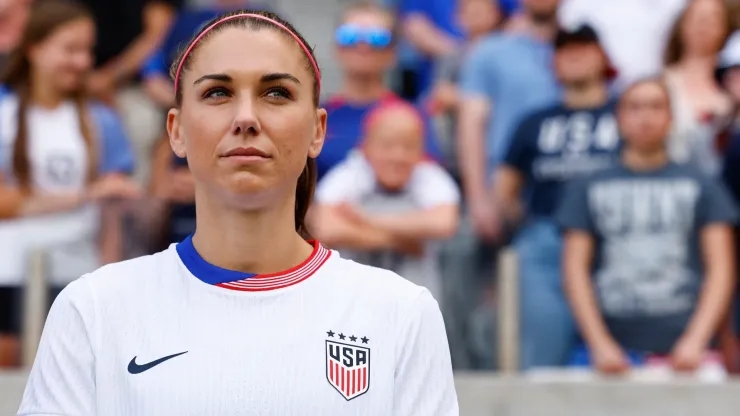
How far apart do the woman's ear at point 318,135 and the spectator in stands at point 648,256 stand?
→ 436cm

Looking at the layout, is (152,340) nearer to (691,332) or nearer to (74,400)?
(74,400)

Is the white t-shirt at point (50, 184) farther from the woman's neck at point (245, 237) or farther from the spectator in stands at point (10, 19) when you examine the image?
the woman's neck at point (245, 237)

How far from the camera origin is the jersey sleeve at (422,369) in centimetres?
244

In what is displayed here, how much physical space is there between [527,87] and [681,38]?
0.95 m

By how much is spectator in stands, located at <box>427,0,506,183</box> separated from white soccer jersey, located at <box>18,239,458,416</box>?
529 centimetres

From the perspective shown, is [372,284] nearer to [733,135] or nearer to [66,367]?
[66,367]

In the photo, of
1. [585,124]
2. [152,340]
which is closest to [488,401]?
[585,124]

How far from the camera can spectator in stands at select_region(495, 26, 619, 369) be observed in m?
6.80

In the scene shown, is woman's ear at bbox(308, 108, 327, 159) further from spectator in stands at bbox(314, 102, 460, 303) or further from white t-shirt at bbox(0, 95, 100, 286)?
white t-shirt at bbox(0, 95, 100, 286)

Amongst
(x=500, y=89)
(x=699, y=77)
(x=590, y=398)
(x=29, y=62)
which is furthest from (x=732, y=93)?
(x=29, y=62)

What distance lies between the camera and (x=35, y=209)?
675 cm

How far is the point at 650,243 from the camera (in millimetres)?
6703

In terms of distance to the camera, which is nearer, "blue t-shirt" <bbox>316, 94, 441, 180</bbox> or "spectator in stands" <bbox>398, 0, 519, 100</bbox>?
"blue t-shirt" <bbox>316, 94, 441, 180</bbox>

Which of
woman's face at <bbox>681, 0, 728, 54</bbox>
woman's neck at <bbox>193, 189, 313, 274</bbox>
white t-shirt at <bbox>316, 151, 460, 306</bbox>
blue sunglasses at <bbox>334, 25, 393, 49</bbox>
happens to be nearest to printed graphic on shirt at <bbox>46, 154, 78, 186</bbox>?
white t-shirt at <bbox>316, 151, 460, 306</bbox>
